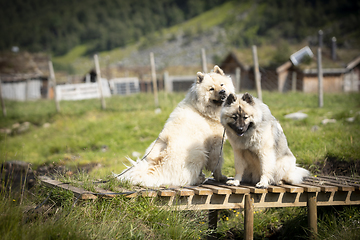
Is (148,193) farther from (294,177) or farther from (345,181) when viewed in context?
(345,181)

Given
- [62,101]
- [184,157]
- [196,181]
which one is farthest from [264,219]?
[62,101]

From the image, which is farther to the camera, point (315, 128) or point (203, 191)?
point (315, 128)

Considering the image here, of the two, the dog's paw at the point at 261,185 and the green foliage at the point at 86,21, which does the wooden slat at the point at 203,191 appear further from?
the green foliage at the point at 86,21

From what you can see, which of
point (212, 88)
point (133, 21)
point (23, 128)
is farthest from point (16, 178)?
point (133, 21)

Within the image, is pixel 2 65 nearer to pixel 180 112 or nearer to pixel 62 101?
pixel 62 101

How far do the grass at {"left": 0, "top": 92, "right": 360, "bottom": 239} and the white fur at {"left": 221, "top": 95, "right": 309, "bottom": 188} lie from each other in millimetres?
990

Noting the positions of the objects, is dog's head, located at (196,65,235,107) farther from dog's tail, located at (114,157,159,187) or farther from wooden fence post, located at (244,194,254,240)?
wooden fence post, located at (244,194,254,240)

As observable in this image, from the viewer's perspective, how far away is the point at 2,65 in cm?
3041

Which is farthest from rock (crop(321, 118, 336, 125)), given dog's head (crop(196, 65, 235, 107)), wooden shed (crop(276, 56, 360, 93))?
wooden shed (crop(276, 56, 360, 93))

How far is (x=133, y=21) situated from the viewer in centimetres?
12088

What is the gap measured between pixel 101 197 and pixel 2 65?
32795mm

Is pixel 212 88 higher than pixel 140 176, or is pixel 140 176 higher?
pixel 212 88

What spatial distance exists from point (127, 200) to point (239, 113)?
5.78 feet

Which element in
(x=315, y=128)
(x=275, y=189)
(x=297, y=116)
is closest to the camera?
(x=275, y=189)
